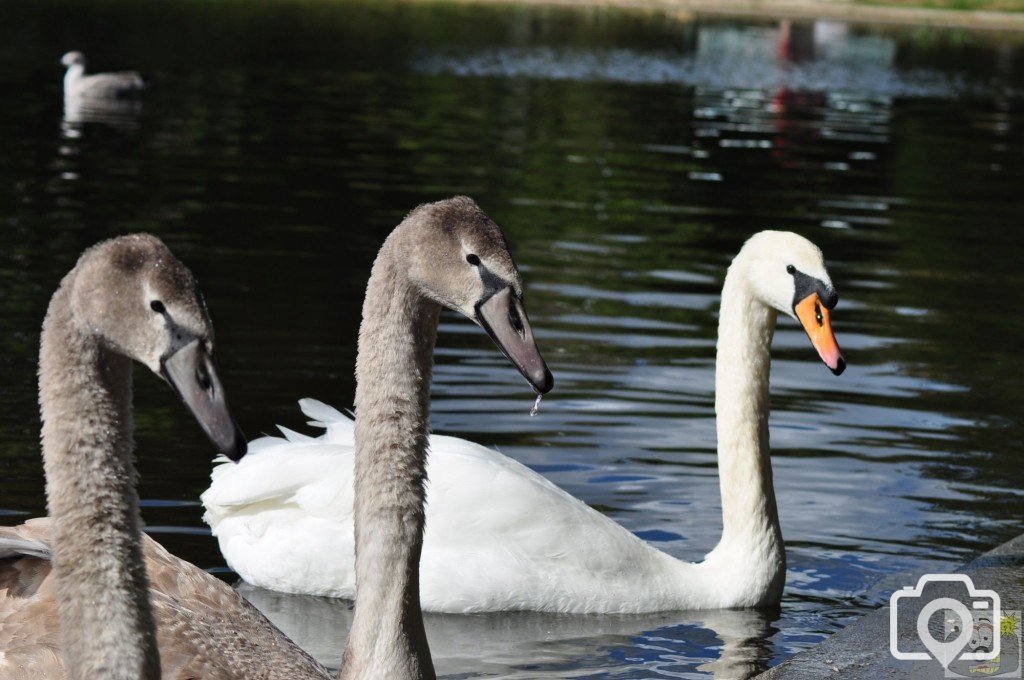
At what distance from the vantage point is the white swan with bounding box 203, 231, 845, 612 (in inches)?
241

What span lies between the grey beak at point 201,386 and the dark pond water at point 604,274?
260cm

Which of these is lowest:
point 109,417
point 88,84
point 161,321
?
point 88,84

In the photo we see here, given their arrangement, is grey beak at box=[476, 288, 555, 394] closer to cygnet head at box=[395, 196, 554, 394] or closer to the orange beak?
cygnet head at box=[395, 196, 554, 394]

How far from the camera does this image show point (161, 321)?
326cm

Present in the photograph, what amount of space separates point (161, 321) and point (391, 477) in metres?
1.11

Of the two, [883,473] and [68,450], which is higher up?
[68,450]

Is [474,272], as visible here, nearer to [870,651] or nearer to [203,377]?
[203,377]

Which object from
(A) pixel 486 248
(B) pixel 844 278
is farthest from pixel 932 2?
(A) pixel 486 248

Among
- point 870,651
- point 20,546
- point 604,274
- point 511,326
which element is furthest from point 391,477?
point 604,274

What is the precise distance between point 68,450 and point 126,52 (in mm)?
31718

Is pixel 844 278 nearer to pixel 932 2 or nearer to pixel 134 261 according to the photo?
pixel 134 261

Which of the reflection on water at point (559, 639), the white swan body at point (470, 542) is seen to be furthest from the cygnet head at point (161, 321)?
the white swan body at point (470, 542)

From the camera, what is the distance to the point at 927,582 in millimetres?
5598

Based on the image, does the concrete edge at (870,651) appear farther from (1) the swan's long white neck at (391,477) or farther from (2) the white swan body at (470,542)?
(1) the swan's long white neck at (391,477)
